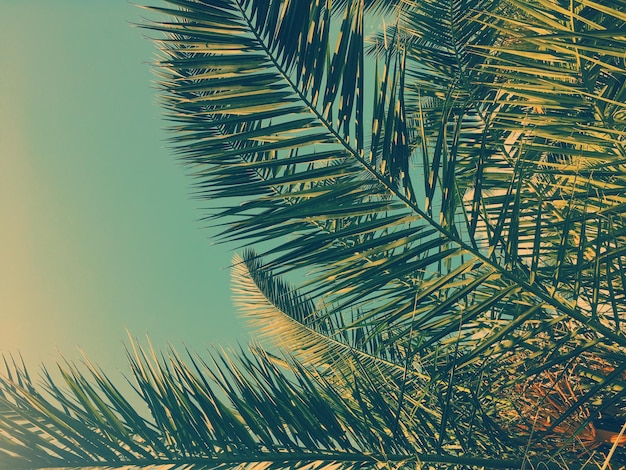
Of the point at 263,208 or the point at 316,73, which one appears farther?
the point at 263,208

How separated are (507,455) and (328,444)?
60 cm

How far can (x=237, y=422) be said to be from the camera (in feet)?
4.72

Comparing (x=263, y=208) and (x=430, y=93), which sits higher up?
(x=430, y=93)

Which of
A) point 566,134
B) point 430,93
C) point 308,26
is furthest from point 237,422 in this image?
point 430,93

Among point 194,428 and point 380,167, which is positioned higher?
point 380,167

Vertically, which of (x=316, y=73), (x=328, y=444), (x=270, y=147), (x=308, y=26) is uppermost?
(x=308, y=26)

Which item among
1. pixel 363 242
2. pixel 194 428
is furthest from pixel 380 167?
pixel 194 428

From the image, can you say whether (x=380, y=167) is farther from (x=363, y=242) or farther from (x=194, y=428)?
(x=194, y=428)

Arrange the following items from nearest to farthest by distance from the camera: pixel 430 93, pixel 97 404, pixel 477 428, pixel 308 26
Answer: pixel 97 404 < pixel 308 26 < pixel 477 428 < pixel 430 93

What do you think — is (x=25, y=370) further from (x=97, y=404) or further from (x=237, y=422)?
(x=237, y=422)

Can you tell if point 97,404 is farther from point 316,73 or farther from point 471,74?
point 471,74

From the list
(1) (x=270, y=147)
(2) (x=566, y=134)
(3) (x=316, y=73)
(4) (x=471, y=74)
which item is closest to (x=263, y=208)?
(1) (x=270, y=147)

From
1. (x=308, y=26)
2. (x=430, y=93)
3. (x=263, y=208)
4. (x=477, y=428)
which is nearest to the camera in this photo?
(x=308, y=26)

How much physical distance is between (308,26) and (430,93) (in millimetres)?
961
